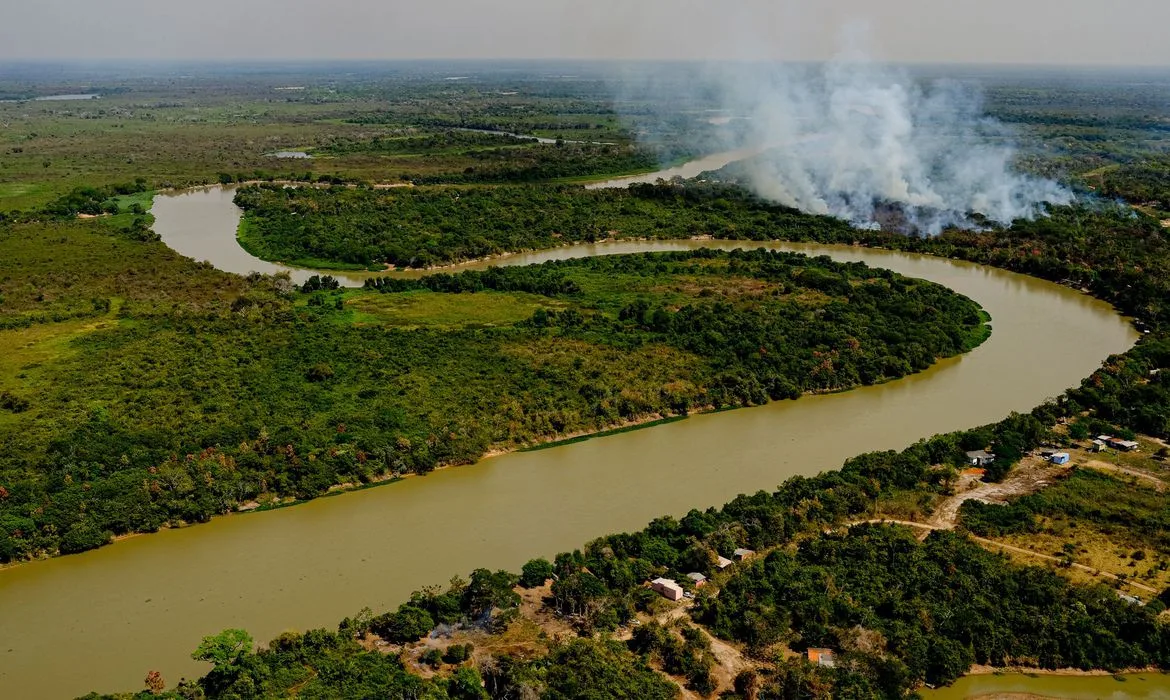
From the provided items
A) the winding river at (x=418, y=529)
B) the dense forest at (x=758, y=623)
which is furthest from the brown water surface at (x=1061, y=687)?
the winding river at (x=418, y=529)

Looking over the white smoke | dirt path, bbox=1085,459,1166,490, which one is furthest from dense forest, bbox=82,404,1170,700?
the white smoke

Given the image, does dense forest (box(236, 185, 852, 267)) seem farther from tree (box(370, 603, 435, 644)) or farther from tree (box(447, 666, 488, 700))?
tree (box(447, 666, 488, 700))

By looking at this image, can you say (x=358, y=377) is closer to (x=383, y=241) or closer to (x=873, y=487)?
(x=873, y=487)

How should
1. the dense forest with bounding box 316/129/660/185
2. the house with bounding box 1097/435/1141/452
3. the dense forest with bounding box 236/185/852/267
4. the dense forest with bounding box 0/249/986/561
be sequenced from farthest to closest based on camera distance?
the dense forest with bounding box 316/129/660/185 < the dense forest with bounding box 236/185/852/267 < the house with bounding box 1097/435/1141/452 < the dense forest with bounding box 0/249/986/561

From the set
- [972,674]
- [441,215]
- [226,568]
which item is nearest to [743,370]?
[972,674]

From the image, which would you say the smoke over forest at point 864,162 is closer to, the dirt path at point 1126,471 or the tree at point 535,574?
the dirt path at point 1126,471

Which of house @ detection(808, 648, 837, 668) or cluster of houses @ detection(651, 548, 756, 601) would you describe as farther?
cluster of houses @ detection(651, 548, 756, 601)

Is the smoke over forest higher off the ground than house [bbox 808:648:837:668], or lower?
higher
